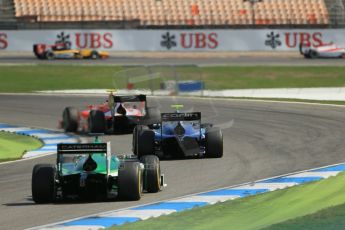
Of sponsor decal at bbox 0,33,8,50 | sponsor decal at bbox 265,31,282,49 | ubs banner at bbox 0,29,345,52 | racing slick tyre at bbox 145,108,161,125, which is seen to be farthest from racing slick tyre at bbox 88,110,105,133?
sponsor decal at bbox 265,31,282,49

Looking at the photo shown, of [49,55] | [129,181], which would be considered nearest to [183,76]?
[49,55]

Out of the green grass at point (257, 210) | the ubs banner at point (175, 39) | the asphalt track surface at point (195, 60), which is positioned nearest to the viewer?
the green grass at point (257, 210)

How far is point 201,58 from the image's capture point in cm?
5600

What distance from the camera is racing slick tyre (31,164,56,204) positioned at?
1349cm

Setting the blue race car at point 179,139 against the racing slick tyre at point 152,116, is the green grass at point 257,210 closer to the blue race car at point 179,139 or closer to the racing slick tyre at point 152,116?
the blue race car at point 179,139

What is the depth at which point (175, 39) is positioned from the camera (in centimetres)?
6028

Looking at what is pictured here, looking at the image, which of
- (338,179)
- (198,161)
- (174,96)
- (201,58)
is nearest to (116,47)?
(201,58)

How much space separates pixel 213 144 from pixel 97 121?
643 centimetres

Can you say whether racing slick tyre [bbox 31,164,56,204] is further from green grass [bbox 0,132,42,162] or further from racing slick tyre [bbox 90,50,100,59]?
racing slick tyre [bbox 90,50,100,59]

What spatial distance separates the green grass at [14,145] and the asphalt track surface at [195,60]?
86.1 ft

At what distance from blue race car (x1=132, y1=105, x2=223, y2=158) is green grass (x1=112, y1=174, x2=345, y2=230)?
485cm

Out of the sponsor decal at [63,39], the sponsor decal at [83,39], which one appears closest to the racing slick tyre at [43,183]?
the sponsor decal at [63,39]

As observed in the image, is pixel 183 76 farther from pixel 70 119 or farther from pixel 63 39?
pixel 70 119

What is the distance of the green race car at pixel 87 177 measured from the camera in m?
13.5
